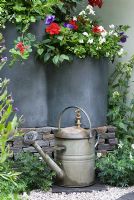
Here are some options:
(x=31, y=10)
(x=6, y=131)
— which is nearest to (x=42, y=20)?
(x=31, y=10)

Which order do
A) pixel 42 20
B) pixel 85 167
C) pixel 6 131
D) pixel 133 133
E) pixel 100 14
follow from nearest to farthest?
pixel 6 131, pixel 85 167, pixel 42 20, pixel 133 133, pixel 100 14

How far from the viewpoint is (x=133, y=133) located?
14.4 ft

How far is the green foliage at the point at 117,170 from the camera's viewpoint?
3752 millimetres

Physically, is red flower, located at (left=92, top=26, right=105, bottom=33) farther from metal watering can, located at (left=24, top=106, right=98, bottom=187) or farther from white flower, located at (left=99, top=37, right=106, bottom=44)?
metal watering can, located at (left=24, top=106, right=98, bottom=187)

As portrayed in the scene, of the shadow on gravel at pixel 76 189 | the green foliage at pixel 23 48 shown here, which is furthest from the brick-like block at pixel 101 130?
the green foliage at pixel 23 48

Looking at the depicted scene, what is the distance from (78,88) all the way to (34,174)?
34.9 inches

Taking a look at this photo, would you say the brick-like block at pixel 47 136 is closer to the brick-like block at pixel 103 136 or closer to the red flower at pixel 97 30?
the brick-like block at pixel 103 136

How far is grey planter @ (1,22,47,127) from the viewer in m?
3.96

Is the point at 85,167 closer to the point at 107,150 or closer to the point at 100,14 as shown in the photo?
the point at 107,150

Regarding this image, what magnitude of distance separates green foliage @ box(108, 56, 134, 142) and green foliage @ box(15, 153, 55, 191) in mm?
910

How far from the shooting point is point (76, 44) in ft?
13.0

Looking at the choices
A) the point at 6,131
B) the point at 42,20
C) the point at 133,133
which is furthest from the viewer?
the point at 133,133

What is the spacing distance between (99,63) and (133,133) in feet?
2.47

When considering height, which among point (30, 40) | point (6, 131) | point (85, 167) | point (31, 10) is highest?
point (31, 10)
